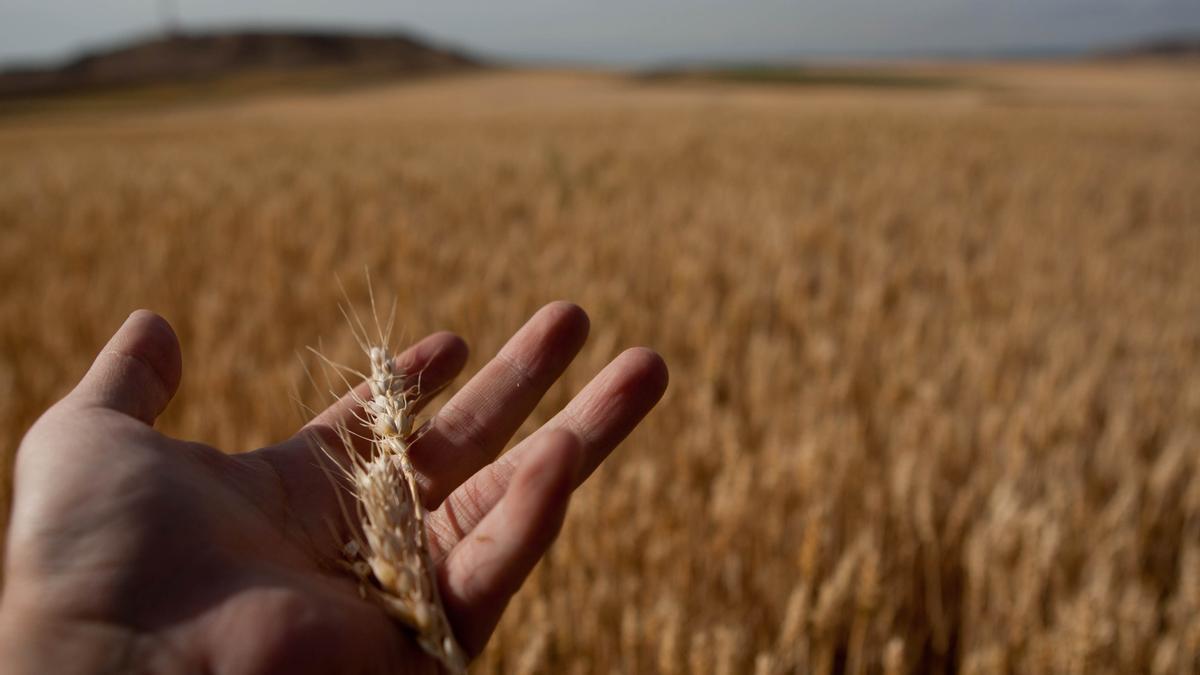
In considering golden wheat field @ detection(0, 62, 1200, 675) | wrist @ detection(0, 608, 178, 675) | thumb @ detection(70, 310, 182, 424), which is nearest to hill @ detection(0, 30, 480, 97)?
golden wheat field @ detection(0, 62, 1200, 675)

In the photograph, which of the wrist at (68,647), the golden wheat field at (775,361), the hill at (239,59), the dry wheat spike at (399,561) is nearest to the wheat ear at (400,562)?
the dry wheat spike at (399,561)

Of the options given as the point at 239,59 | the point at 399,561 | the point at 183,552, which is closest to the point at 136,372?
the point at 183,552

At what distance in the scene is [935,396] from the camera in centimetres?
194

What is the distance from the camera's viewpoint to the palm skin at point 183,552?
2.43ft

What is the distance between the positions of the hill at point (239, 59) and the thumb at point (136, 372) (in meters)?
40.1

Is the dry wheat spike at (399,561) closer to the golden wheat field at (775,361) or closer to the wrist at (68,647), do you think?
the wrist at (68,647)

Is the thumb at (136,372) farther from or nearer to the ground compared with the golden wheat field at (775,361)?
farther from the ground

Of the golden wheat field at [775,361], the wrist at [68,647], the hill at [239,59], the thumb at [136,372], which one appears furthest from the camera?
the hill at [239,59]

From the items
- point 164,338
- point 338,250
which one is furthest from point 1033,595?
point 338,250

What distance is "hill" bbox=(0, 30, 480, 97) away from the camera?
41125 mm

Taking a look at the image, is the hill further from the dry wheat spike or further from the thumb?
the dry wheat spike

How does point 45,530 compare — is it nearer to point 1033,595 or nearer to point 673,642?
point 673,642

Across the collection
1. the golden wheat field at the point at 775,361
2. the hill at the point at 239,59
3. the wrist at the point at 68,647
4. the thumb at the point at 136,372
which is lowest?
the golden wheat field at the point at 775,361

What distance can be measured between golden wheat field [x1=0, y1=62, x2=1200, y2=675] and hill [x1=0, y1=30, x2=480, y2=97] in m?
37.1
